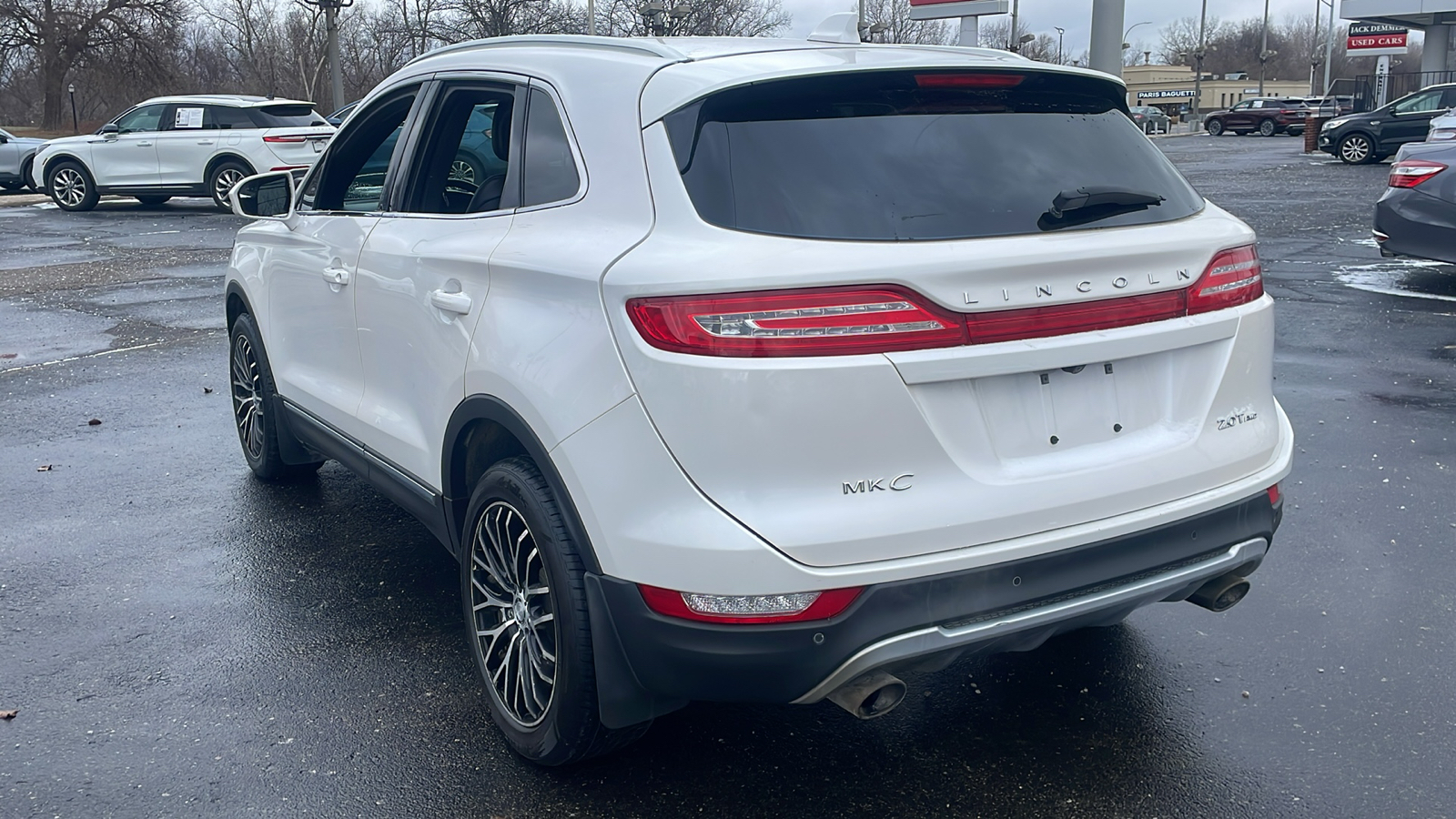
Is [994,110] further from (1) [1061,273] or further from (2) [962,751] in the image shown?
(2) [962,751]

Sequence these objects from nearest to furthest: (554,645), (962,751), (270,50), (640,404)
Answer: (640,404) < (554,645) < (962,751) < (270,50)

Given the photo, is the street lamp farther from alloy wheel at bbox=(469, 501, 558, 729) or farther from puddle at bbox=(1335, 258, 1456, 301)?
alloy wheel at bbox=(469, 501, 558, 729)

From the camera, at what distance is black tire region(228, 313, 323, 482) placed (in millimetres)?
5289

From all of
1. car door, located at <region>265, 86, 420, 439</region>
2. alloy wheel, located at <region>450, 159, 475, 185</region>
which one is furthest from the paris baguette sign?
alloy wheel, located at <region>450, 159, 475, 185</region>

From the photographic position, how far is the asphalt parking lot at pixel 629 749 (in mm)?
3053

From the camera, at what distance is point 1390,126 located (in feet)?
90.3

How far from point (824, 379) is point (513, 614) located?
1211 millimetres

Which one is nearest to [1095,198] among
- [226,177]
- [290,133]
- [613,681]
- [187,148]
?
[613,681]

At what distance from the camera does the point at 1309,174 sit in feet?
82.3

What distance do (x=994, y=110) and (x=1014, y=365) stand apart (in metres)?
0.71

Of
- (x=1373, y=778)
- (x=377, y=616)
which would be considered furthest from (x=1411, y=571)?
(x=377, y=616)

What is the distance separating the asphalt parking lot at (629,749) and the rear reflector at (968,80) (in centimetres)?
168

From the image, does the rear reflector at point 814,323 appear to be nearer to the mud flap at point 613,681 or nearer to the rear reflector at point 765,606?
the rear reflector at point 765,606

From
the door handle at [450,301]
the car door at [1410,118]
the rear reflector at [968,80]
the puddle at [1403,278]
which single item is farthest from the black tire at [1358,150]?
the door handle at [450,301]
